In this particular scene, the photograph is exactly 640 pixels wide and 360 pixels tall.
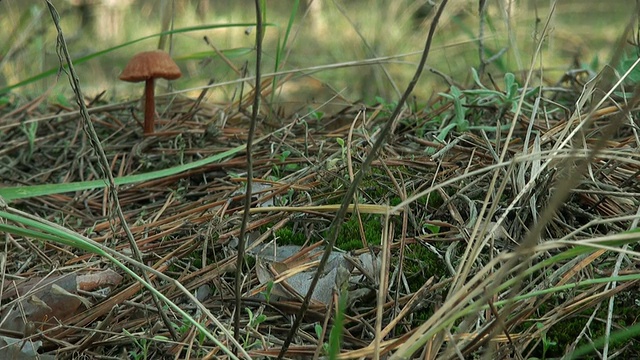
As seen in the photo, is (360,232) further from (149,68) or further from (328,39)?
(328,39)

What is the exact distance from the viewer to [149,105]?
108 inches

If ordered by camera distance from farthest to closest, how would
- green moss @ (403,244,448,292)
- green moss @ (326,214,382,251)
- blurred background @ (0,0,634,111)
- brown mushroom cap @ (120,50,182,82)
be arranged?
blurred background @ (0,0,634,111) → brown mushroom cap @ (120,50,182,82) → green moss @ (326,214,382,251) → green moss @ (403,244,448,292)

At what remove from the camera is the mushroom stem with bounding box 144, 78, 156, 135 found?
108 inches

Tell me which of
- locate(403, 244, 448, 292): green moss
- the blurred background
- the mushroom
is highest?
the mushroom

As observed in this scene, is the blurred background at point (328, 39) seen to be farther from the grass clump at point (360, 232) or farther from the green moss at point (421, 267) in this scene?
the green moss at point (421, 267)

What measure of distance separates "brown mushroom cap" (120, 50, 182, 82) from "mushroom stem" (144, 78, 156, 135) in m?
0.08

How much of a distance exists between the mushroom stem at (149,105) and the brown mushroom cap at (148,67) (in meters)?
0.08

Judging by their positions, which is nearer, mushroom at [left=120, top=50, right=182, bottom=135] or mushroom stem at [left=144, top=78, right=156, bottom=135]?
mushroom at [left=120, top=50, right=182, bottom=135]

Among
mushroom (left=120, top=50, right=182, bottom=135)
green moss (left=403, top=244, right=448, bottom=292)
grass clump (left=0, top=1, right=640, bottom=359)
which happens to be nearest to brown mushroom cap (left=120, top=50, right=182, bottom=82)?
mushroom (left=120, top=50, right=182, bottom=135)

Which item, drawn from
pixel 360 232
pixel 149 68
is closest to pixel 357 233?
pixel 360 232

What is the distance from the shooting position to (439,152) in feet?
6.61

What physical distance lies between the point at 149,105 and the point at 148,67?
0.19m

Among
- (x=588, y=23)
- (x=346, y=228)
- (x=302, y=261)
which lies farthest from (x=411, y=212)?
(x=588, y=23)

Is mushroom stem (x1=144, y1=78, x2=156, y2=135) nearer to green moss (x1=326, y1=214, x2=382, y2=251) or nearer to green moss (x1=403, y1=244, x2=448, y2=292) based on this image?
green moss (x1=326, y1=214, x2=382, y2=251)
